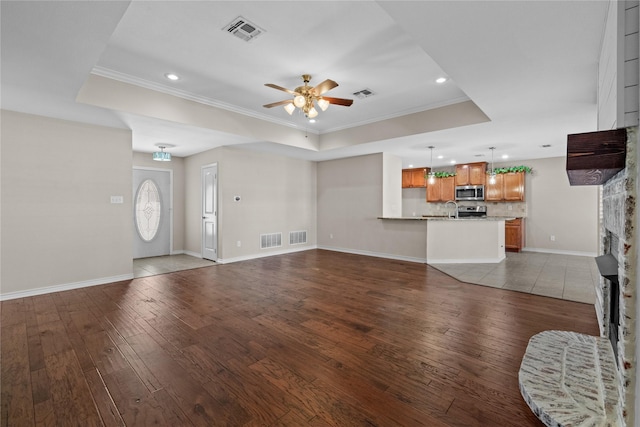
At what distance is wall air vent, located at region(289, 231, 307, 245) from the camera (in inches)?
308

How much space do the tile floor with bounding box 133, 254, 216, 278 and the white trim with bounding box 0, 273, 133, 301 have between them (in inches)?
A: 13.0

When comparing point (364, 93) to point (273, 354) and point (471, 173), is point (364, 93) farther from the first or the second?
point (471, 173)

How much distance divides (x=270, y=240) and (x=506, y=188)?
22.0 feet

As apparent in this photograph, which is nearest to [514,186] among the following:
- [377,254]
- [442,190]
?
[442,190]

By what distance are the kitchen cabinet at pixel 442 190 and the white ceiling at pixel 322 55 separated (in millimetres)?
3938

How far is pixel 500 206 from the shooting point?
330 inches

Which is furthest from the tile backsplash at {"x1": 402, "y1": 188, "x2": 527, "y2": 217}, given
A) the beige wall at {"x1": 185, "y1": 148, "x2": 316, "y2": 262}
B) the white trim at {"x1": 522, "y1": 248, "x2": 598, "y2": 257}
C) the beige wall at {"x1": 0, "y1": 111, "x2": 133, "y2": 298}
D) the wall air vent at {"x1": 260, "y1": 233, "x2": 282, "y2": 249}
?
the beige wall at {"x1": 0, "y1": 111, "x2": 133, "y2": 298}

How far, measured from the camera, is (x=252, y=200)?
6840 millimetres

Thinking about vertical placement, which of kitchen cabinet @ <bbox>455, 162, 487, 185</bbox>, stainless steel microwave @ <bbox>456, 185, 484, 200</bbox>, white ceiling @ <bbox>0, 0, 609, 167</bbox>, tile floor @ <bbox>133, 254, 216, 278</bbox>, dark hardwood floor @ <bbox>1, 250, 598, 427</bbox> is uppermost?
white ceiling @ <bbox>0, 0, 609, 167</bbox>

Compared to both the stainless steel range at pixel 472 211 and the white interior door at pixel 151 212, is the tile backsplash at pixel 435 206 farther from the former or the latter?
the white interior door at pixel 151 212

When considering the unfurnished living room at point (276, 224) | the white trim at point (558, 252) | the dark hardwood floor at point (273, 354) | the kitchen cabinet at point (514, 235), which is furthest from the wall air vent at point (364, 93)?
the white trim at point (558, 252)

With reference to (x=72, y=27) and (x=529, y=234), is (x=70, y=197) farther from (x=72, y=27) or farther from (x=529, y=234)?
(x=529, y=234)

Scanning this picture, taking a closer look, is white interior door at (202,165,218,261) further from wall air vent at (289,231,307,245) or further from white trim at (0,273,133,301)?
wall air vent at (289,231,307,245)

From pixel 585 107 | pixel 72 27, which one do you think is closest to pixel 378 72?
pixel 585 107
